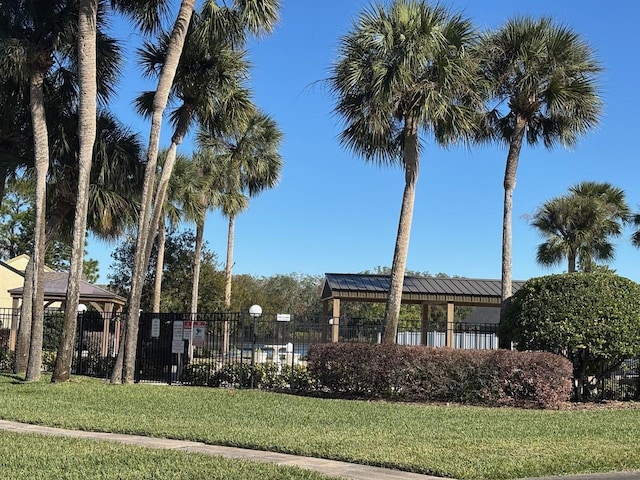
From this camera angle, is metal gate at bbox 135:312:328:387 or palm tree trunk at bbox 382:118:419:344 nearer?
palm tree trunk at bbox 382:118:419:344

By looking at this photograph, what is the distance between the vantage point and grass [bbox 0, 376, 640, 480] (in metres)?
7.61

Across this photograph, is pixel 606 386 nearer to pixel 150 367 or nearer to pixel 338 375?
pixel 338 375

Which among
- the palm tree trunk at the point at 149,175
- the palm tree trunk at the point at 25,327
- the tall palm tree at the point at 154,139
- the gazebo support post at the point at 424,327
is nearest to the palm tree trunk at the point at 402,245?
the gazebo support post at the point at 424,327

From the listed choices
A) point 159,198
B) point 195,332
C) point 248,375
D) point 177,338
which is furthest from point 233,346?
point 159,198

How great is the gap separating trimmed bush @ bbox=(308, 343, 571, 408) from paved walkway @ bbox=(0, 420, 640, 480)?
21.0 ft

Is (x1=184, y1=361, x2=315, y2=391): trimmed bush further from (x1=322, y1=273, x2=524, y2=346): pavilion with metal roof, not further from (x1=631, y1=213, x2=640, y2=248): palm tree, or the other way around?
(x1=631, y1=213, x2=640, y2=248): palm tree

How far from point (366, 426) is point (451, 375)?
4.24 metres

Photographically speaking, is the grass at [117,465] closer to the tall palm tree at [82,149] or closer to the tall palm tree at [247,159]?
the tall palm tree at [82,149]

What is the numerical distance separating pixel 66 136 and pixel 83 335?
19.4 feet

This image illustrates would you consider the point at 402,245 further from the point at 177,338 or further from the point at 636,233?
the point at 636,233

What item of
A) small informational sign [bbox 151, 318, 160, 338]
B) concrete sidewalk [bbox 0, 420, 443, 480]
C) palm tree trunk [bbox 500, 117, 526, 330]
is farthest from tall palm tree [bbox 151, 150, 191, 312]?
concrete sidewalk [bbox 0, 420, 443, 480]

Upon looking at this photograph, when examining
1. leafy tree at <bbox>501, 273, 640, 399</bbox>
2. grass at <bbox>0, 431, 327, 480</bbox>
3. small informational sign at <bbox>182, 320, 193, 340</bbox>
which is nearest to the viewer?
grass at <bbox>0, 431, 327, 480</bbox>

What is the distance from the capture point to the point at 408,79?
15367 mm

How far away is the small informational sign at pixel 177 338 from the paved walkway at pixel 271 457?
307 inches
